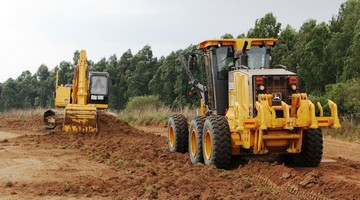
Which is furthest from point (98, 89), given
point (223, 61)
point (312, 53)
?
point (312, 53)

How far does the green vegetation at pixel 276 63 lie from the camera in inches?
1144

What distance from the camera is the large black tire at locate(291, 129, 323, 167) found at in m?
9.73

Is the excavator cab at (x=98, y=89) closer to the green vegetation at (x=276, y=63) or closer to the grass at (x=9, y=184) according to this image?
the green vegetation at (x=276, y=63)

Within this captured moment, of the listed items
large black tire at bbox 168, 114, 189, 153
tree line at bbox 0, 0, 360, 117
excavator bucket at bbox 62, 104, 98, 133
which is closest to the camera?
large black tire at bbox 168, 114, 189, 153

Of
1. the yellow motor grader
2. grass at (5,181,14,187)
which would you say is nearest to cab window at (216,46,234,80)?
the yellow motor grader

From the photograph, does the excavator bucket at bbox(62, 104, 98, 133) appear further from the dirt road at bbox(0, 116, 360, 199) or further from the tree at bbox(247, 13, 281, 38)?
the tree at bbox(247, 13, 281, 38)

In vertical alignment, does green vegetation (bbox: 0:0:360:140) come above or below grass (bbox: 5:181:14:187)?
above

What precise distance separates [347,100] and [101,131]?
411 inches

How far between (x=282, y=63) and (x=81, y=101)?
66.5ft

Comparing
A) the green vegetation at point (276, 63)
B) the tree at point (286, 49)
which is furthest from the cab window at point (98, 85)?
the tree at point (286, 49)

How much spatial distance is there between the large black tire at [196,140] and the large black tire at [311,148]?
2.11m

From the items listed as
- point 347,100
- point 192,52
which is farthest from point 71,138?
point 347,100

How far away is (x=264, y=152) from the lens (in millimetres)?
9258

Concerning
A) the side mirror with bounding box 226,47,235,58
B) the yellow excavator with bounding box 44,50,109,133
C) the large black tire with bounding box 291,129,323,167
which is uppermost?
the side mirror with bounding box 226,47,235,58
